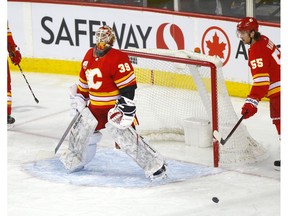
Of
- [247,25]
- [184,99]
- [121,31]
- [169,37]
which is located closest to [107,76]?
[247,25]

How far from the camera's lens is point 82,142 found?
6.12m

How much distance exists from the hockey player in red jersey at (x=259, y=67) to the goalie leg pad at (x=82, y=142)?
1069 millimetres

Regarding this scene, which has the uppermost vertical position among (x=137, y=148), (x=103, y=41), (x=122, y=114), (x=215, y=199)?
(x=103, y=41)

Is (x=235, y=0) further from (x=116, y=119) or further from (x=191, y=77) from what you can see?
(x=116, y=119)

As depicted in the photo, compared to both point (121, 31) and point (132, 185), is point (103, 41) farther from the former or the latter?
point (121, 31)

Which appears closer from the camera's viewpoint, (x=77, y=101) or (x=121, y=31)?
(x=77, y=101)

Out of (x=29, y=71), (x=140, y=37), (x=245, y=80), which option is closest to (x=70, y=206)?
(x=245, y=80)

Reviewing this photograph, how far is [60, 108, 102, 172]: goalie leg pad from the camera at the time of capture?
19.7ft

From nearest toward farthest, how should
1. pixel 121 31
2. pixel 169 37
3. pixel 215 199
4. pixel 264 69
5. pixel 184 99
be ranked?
pixel 215 199
pixel 264 69
pixel 184 99
pixel 169 37
pixel 121 31

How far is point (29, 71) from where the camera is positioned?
10312 millimetres

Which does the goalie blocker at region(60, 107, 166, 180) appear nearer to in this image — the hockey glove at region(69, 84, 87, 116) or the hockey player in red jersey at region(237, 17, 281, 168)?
the hockey glove at region(69, 84, 87, 116)

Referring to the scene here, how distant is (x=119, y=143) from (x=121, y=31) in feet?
12.0

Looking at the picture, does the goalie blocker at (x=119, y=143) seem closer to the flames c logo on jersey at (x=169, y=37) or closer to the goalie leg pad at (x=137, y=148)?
the goalie leg pad at (x=137, y=148)

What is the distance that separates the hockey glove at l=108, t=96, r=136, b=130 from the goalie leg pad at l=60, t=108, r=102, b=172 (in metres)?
0.21
